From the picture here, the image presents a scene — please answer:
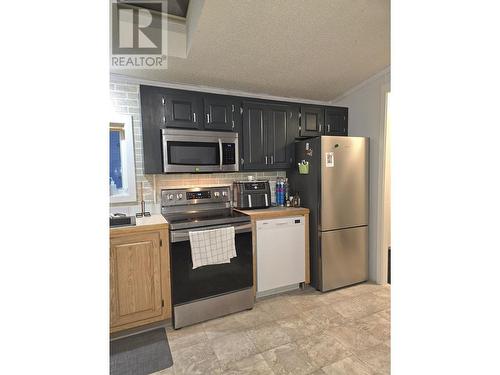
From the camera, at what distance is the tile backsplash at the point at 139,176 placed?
2.33 metres

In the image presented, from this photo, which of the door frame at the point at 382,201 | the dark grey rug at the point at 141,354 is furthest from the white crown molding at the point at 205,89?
the dark grey rug at the point at 141,354

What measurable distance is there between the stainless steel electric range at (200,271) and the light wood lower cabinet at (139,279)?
0.27 feet

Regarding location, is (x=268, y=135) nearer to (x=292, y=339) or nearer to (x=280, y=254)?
(x=280, y=254)

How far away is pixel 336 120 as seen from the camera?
3.17 metres

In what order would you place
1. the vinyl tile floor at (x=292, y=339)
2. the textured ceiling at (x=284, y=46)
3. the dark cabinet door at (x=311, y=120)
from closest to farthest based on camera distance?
the vinyl tile floor at (x=292, y=339), the textured ceiling at (x=284, y=46), the dark cabinet door at (x=311, y=120)

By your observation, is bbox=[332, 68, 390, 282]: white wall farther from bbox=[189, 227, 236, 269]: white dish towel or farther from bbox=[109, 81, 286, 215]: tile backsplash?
bbox=[109, 81, 286, 215]: tile backsplash

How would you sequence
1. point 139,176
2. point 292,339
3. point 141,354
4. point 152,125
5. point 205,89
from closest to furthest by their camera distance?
1. point 141,354
2. point 292,339
3. point 152,125
4. point 139,176
5. point 205,89

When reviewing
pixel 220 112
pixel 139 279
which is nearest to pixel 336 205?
pixel 220 112

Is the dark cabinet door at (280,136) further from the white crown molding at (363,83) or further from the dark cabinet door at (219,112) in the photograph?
the white crown molding at (363,83)

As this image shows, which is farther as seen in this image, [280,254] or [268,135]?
[268,135]

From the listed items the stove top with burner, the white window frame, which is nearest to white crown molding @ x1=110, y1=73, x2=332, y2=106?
the white window frame

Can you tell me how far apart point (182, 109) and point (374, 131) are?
218 cm
